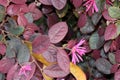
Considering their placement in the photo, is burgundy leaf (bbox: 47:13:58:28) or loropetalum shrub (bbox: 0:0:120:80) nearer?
loropetalum shrub (bbox: 0:0:120:80)

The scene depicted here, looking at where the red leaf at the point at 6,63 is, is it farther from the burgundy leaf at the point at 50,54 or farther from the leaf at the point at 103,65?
the leaf at the point at 103,65

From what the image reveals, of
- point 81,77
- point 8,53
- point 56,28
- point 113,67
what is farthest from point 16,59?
point 113,67

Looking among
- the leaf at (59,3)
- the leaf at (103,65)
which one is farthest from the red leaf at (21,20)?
the leaf at (103,65)

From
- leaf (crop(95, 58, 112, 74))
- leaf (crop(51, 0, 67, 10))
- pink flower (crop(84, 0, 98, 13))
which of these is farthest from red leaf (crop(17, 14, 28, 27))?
leaf (crop(95, 58, 112, 74))

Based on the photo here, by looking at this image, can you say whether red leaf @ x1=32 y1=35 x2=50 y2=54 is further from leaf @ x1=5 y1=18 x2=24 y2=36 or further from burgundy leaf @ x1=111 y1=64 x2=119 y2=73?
burgundy leaf @ x1=111 y1=64 x2=119 y2=73

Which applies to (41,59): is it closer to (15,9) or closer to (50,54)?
(50,54)

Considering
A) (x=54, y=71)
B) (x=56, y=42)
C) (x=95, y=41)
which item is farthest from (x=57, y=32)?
(x=95, y=41)
